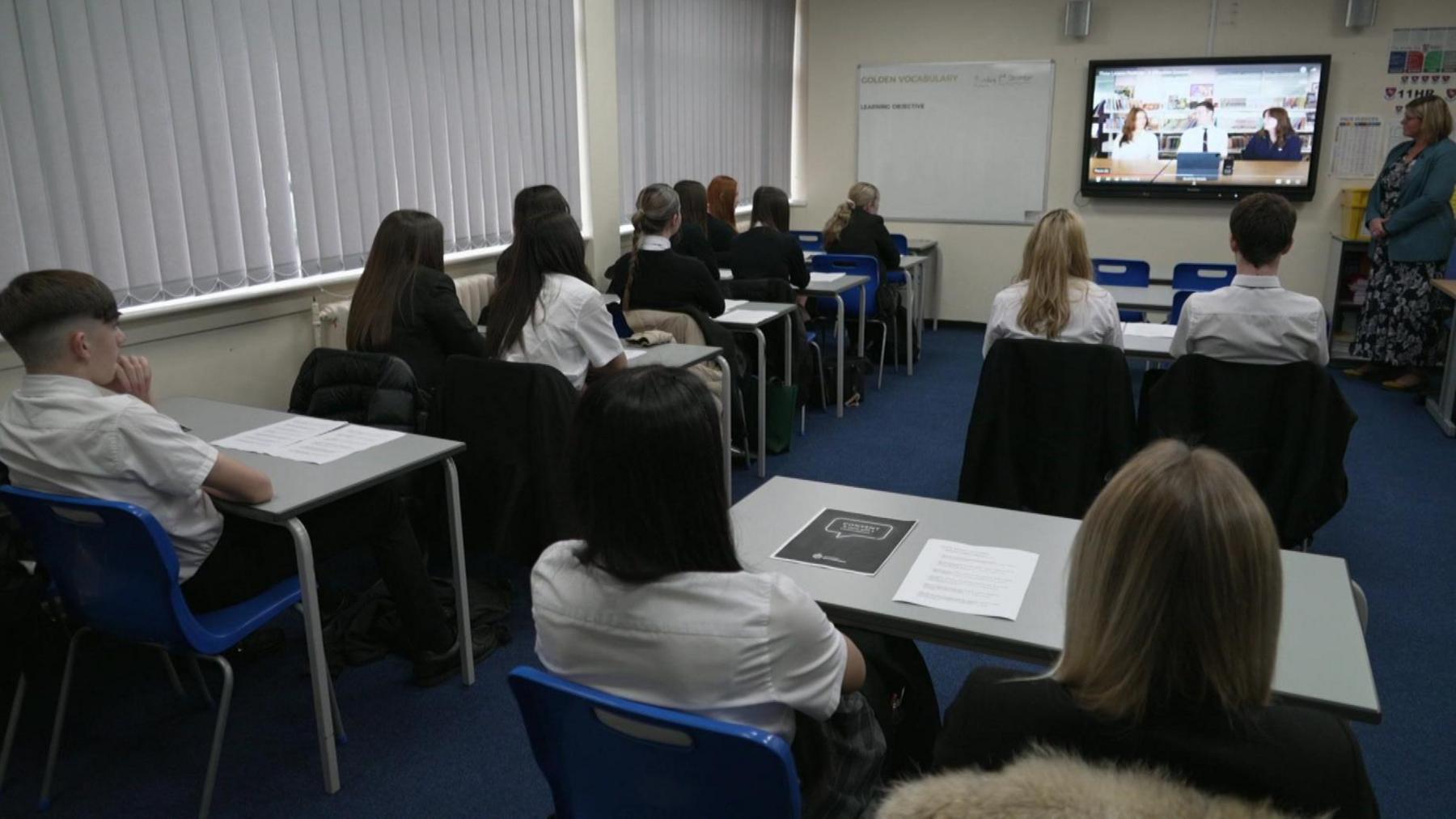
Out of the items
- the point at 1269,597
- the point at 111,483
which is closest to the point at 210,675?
the point at 111,483

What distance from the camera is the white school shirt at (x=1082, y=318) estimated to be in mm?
3213

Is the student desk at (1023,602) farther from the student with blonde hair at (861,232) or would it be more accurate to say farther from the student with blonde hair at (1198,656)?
the student with blonde hair at (861,232)

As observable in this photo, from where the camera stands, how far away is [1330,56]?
21.2ft

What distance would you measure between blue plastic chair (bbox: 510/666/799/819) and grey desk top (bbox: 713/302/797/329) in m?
3.03

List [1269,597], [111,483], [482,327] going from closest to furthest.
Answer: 1. [1269,597]
2. [111,483]
3. [482,327]

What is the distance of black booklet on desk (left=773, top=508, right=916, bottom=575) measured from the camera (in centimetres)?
176

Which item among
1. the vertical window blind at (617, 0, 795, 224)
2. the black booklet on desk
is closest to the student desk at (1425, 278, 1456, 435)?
the vertical window blind at (617, 0, 795, 224)

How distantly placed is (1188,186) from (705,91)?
11.2 ft

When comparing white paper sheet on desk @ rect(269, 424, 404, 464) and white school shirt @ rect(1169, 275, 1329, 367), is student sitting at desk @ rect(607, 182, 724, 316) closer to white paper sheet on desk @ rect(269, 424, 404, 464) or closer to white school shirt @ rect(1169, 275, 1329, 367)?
white paper sheet on desk @ rect(269, 424, 404, 464)

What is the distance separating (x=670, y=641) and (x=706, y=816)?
0.72 ft

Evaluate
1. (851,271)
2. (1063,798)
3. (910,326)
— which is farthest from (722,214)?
(1063,798)

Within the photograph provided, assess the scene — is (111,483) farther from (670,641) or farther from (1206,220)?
(1206,220)

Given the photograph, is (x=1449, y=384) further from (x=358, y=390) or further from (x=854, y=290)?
(x=358, y=390)

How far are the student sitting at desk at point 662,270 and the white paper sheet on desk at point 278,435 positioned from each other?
1704mm
